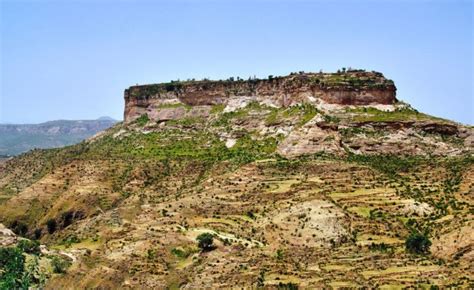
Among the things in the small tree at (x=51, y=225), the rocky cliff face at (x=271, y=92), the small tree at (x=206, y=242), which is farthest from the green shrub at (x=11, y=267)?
the rocky cliff face at (x=271, y=92)

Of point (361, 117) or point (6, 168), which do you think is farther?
point (6, 168)

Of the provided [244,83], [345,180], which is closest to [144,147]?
[244,83]

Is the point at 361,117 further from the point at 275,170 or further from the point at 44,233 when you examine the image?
the point at 44,233

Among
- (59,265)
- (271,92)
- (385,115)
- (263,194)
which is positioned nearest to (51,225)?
(59,265)

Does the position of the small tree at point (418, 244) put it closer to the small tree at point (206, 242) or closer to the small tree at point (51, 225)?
the small tree at point (206, 242)

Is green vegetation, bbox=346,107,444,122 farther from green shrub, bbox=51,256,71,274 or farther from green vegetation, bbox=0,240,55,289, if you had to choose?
green vegetation, bbox=0,240,55,289

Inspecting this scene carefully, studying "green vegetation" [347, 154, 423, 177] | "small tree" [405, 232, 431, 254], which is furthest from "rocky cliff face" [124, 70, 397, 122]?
"small tree" [405, 232, 431, 254]

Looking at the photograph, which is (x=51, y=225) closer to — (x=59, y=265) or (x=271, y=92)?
(x=59, y=265)
